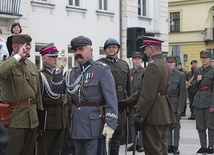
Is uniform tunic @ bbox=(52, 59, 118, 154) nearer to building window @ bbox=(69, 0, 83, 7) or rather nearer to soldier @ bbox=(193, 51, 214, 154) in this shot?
soldier @ bbox=(193, 51, 214, 154)

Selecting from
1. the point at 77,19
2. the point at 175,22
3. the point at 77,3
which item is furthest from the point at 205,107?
the point at 175,22

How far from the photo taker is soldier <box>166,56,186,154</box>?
1086cm

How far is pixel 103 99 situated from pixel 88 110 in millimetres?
246

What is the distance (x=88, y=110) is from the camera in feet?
20.6

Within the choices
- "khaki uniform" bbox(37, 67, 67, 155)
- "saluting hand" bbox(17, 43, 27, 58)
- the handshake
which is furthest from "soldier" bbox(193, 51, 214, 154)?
"saluting hand" bbox(17, 43, 27, 58)

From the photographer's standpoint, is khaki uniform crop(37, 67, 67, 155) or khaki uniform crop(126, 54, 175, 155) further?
khaki uniform crop(37, 67, 67, 155)

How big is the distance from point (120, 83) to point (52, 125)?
164 cm

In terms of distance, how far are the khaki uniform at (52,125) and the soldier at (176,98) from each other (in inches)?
→ 144

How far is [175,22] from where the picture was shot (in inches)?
1891

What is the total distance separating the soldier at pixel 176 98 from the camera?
10.9 m

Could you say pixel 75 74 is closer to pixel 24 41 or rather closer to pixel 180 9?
pixel 24 41

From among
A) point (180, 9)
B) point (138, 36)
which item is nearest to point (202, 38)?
point (180, 9)

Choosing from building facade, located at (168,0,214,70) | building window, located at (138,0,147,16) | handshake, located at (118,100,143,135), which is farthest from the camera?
building facade, located at (168,0,214,70)

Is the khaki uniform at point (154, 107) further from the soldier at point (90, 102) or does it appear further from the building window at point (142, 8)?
the building window at point (142, 8)
